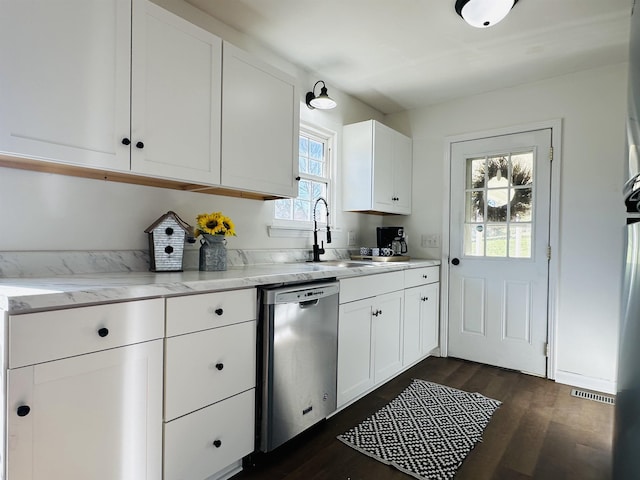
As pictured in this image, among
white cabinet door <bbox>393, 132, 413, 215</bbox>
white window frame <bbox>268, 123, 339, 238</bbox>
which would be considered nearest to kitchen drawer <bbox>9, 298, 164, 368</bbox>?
white window frame <bbox>268, 123, 339, 238</bbox>

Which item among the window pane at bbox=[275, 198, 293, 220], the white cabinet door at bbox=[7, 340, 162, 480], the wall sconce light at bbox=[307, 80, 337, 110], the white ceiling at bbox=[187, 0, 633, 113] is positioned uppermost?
the white ceiling at bbox=[187, 0, 633, 113]

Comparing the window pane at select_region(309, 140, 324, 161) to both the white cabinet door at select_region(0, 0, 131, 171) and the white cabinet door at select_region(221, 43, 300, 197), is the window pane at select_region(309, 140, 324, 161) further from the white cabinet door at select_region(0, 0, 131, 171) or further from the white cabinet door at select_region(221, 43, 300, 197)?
the white cabinet door at select_region(0, 0, 131, 171)

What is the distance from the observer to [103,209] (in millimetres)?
1756

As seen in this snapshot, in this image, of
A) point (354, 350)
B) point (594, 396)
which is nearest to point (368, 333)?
point (354, 350)

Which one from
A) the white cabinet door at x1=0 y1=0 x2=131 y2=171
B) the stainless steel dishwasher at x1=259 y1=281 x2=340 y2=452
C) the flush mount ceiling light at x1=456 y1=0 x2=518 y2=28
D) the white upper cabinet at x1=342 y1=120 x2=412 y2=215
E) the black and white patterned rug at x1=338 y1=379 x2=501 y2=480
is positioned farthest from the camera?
the white upper cabinet at x1=342 y1=120 x2=412 y2=215

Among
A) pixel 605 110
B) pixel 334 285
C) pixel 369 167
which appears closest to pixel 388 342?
pixel 334 285

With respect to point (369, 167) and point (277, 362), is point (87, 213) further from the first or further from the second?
point (369, 167)

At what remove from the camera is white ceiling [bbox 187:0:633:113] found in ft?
6.84

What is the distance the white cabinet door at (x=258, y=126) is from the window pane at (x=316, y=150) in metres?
0.73

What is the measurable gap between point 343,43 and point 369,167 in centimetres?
102

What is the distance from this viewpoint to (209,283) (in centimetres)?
145

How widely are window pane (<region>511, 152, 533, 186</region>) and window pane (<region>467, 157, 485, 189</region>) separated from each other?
10.0 inches

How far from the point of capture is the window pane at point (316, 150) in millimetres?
3092

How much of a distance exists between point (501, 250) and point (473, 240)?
9.9 inches
